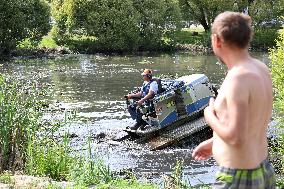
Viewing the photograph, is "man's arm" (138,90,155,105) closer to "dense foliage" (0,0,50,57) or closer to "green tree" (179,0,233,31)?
"dense foliage" (0,0,50,57)

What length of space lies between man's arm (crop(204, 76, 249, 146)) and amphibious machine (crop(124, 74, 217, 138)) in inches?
535

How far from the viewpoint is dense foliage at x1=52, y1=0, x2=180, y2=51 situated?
55250 millimetres

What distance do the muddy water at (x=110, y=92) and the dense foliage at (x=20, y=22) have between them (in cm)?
455

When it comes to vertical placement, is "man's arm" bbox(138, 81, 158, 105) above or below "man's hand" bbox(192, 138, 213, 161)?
below

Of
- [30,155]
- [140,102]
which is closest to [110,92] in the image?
[140,102]

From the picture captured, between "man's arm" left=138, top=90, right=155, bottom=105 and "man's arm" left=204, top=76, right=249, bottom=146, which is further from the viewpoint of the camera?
"man's arm" left=138, top=90, right=155, bottom=105

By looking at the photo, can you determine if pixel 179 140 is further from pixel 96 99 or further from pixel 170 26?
pixel 170 26

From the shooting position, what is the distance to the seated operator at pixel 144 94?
1772cm

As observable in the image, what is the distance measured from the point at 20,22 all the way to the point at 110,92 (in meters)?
23.3

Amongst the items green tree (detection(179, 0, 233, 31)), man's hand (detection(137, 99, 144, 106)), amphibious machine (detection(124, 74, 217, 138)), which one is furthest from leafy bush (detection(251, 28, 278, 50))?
man's hand (detection(137, 99, 144, 106))

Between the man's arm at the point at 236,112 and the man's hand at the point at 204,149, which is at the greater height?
the man's arm at the point at 236,112

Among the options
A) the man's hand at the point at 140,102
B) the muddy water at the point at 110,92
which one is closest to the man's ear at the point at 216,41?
the muddy water at the point at 110,92

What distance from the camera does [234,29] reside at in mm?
4188

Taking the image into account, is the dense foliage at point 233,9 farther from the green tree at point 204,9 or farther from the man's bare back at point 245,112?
the man's bare back at point 245,112
